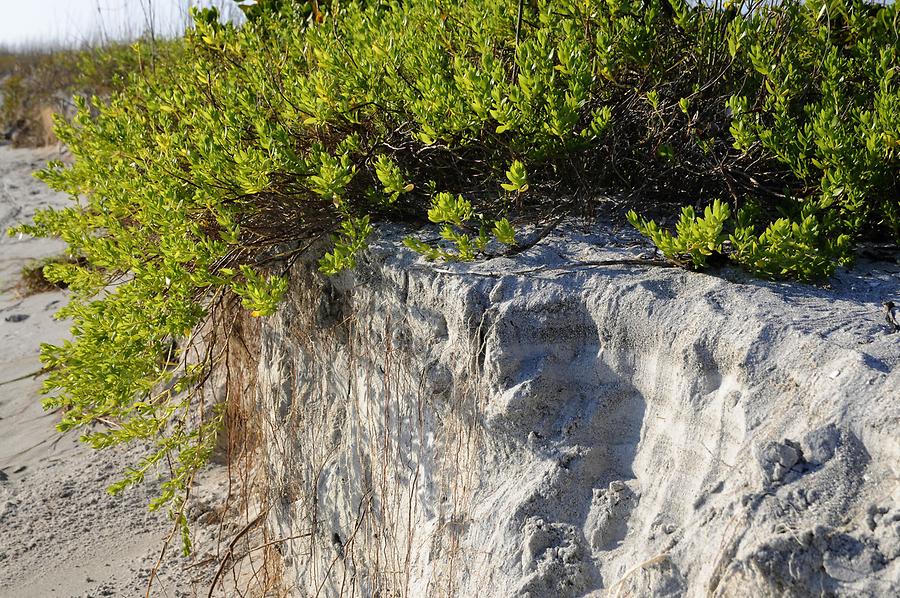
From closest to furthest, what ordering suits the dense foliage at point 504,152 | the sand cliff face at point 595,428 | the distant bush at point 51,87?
the sand cliff face at point 595,428, the dense foliage at point 504,152, the distant bush at point 51,87

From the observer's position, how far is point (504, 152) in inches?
101

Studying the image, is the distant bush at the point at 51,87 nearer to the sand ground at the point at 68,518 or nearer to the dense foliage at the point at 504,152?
the sand ground at the point at 68,518

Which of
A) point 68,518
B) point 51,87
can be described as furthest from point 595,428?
point 51,87

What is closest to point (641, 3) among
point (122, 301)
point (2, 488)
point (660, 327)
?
point (660, 327)

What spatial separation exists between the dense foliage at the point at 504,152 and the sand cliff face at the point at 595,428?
0.62ft

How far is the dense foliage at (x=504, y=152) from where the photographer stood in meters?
2.29

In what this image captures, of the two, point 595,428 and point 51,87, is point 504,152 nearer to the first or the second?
point 595,428

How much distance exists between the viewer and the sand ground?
370cm

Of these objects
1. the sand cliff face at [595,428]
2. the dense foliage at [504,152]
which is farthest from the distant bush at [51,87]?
the sand cliff face at [595,428]

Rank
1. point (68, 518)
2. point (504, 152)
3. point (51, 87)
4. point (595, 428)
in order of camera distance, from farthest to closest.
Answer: point (51, 87) → point (68, 518) → point (504, 152) → point (595, 428)

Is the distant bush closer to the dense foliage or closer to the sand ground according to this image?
the sand ground

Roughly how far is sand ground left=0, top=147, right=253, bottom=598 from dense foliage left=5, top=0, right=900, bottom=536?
3.76 ft

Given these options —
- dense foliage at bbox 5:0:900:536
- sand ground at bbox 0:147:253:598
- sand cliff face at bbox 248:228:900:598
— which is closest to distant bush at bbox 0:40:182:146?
sand ground at bbox 0:147:253:598

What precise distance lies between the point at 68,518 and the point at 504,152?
127 inches
